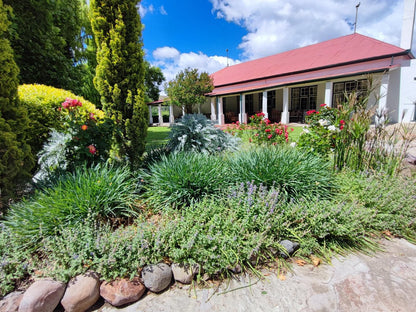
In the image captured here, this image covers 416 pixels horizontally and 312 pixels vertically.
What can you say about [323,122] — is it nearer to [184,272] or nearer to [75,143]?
[184,272]

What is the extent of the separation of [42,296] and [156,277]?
35.9 inches

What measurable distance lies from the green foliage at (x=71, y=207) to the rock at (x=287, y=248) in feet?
6.05

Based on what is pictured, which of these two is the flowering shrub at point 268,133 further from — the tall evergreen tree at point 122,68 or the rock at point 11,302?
the rock at point 11,302

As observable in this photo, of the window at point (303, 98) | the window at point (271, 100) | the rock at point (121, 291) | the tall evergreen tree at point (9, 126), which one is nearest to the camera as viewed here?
the rock at point (121, 291)

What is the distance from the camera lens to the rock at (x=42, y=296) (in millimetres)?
1618

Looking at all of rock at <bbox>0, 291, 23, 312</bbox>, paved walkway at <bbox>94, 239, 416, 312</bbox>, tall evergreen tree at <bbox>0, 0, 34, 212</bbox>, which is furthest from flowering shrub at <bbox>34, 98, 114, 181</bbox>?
paved walkway at <bbox>94, 239, 416, 312</bbox>

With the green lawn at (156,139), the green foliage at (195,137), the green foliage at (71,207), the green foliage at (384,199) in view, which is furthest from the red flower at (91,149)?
the green foliage at (384,199)

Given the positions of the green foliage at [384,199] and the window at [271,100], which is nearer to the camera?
the green foliage at [384,199]

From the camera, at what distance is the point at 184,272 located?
6.32 ft

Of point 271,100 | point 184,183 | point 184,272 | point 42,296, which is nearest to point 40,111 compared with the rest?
point 184,183

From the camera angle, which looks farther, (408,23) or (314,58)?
(314,58)

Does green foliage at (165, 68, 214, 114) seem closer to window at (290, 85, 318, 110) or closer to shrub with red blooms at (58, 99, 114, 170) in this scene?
window at (290, 85, 318, 110)

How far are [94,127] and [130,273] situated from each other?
2464mm

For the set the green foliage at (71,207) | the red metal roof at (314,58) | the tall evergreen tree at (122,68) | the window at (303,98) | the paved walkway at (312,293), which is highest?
the red metal roof at (314,58)
